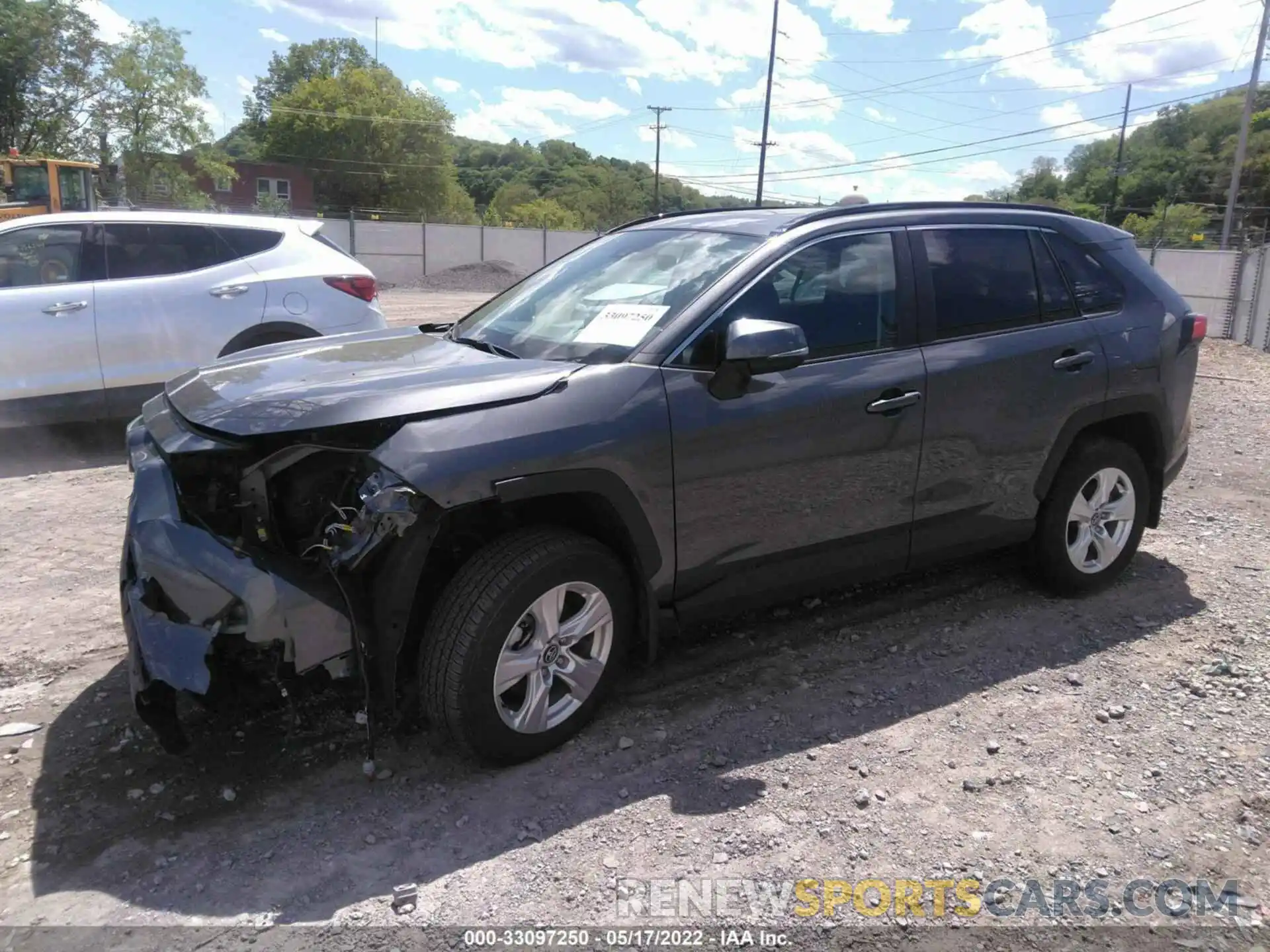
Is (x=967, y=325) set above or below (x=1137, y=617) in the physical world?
above

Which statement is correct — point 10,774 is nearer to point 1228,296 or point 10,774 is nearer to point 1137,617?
point 1137,617

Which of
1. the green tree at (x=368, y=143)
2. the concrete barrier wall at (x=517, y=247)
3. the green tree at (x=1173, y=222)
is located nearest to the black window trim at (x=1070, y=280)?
the concrete barrier wall at (x=517, y=247)

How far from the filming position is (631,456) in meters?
3.25

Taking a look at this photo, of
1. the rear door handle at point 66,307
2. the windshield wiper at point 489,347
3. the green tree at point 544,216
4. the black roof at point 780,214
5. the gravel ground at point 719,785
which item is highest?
the green tree at point 544,216

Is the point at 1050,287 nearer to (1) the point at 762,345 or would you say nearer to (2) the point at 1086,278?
(2) the point at 1086,278

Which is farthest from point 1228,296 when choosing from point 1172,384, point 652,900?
point 652,900

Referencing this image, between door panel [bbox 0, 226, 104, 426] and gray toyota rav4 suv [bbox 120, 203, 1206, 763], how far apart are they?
345 centimetres

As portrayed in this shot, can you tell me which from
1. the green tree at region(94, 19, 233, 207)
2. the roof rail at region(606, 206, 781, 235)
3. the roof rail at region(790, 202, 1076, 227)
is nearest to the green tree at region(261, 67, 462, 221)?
the green tree at region(94, 19, 233, 207)

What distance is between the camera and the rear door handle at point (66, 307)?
22.0 feet

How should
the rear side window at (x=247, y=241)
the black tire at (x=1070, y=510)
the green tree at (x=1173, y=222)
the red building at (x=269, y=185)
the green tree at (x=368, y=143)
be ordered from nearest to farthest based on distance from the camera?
the black tire at (x=1070, y=510) → the rear side window at (x=247, y=241) → the green tree at (x=1173, y=222) → the red building at (x=269, y=185) → the green tree at (x=368, y=143)

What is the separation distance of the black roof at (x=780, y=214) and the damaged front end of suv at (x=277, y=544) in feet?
4.11

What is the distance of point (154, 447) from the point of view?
3.32 meters

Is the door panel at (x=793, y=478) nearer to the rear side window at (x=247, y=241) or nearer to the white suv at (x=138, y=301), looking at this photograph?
the white suv at (x=138, y=301)

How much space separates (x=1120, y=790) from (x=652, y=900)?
169cm
